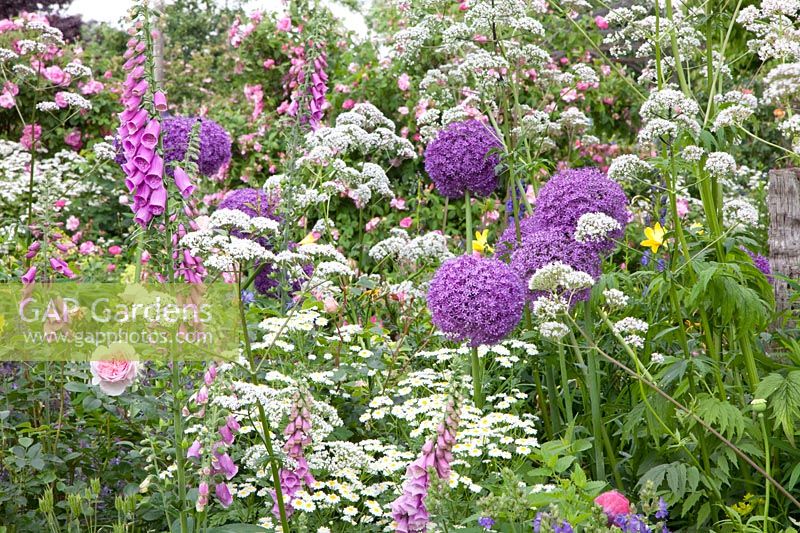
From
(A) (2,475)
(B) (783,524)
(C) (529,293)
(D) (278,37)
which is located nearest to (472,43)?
(C) (529,293)

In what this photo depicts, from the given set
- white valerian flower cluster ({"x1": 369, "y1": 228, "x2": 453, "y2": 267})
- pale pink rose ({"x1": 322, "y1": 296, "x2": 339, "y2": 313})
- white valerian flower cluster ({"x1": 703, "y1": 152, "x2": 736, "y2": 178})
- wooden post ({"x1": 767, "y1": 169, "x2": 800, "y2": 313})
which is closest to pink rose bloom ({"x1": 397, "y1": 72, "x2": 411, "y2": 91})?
white valerian flower cluster ({"x1": 369, "y1": 228, "x2": 453, "y2": 267})

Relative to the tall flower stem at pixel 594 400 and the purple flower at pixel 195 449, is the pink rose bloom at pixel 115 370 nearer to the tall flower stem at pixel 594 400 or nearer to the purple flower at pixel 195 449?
the purple flower at pixel 195 449

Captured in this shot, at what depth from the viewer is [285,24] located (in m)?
9.04

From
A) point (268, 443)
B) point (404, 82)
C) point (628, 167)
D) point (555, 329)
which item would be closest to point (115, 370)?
point (268, 443)

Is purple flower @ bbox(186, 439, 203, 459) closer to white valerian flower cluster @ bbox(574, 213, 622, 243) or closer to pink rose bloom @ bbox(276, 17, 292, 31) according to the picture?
white valerian flower cluster @ bbox(574, 213, 622, 243)

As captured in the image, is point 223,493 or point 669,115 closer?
point 223,493

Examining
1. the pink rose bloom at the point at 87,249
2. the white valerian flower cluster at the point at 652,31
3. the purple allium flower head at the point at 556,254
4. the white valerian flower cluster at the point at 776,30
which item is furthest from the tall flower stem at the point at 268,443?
the pink rose bloom at the point at 87,249

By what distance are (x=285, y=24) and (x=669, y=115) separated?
21.1 ft

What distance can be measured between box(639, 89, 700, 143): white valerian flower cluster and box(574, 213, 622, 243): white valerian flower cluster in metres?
0.33

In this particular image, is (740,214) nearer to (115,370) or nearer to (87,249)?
(115,370)

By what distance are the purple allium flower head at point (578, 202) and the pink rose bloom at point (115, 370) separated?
64.2 inches

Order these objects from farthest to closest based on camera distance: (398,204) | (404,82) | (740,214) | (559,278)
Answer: (404,82)
(398,204)
(740,214)
(559,278)

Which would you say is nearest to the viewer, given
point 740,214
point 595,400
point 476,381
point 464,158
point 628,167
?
point 740,214

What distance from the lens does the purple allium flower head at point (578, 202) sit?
3395 millimetres
